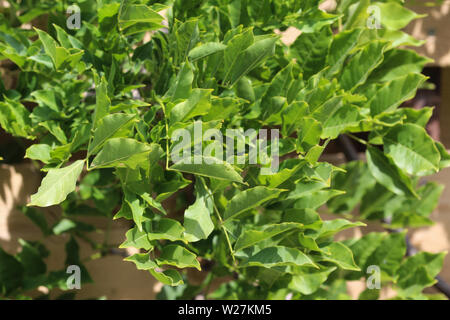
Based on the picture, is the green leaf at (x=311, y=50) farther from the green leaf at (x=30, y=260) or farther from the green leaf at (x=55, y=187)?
the green leaf at (x=30, y=260)

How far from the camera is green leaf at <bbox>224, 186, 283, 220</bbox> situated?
410mm

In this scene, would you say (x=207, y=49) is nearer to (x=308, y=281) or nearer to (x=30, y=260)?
(x=308, y=281)

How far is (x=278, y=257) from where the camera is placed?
17.7 inches

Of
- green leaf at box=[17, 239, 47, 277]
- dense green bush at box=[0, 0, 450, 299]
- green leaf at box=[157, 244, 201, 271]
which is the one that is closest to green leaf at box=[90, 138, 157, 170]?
dense green bush at box=[0, 0, 450, 299]

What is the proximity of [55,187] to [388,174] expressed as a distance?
38cm

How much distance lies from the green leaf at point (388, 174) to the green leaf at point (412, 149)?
20 millimetres

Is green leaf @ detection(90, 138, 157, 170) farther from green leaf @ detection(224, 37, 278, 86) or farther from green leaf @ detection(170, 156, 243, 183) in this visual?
green leaf @ detection(224, 37, 278, 86)

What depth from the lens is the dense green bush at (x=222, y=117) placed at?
1.35 feet

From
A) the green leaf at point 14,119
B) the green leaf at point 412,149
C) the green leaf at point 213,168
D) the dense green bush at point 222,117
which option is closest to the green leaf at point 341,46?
the dense green bush at point 222,117

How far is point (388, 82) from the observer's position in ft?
1.77

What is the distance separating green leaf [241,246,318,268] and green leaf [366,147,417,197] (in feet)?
0.54

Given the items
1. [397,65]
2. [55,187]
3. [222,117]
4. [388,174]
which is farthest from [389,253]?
[55,187]

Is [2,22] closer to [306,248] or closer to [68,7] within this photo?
[68,7]
